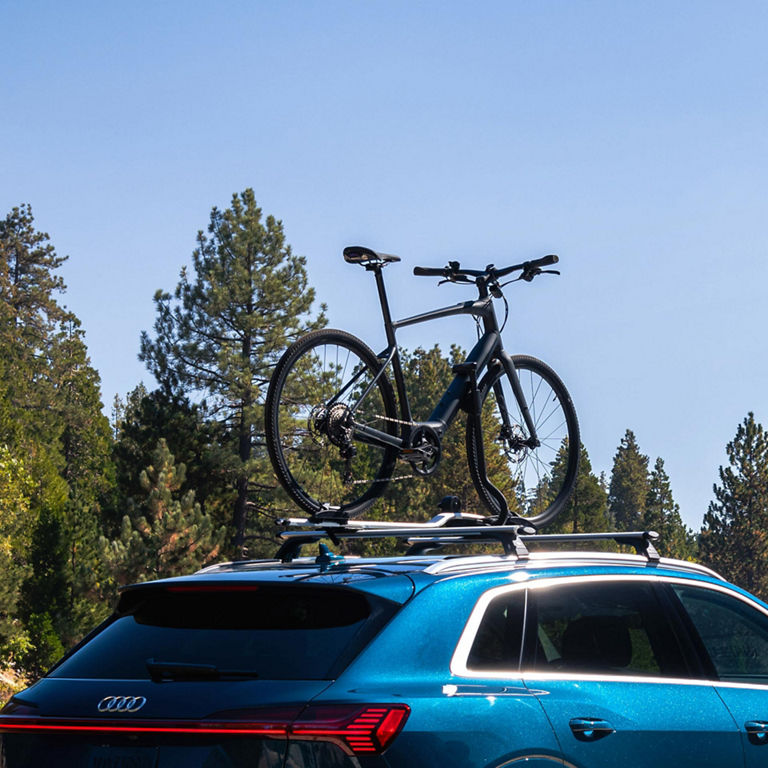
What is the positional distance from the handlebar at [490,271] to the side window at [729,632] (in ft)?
9.63

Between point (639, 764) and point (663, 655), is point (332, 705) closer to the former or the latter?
point (639, 764)

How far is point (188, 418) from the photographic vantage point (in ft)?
171

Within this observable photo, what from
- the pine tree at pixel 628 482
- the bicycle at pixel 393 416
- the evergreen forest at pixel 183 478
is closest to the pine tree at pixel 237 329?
the evergreen forest at pixel 183 478

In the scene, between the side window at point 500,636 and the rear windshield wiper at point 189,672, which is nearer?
the rear windshield wiper at point 189,672

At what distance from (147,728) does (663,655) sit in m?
2.20

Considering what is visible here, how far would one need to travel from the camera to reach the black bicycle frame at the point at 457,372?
6724 mm

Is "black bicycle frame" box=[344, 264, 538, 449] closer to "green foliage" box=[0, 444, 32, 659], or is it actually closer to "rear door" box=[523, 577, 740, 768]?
"rear door" box=[523, 577, 740, 768]

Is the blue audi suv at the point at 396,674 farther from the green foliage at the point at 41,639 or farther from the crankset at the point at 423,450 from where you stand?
the green foliage at the point at 41,639

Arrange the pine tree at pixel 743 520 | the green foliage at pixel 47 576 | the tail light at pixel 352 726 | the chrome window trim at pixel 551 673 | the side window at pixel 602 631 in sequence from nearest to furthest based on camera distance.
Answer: the tail light at pixel 352 726 < the chrome window trim at pixel 551 673 < the side window at pixel 602 631 < the green foliage at pixel 47 576 < the pine tree at pixel 743 520

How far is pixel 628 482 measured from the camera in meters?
134

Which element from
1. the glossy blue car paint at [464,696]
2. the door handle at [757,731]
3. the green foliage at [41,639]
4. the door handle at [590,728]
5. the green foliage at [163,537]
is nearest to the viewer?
the glossy blue car paint at [464,696]

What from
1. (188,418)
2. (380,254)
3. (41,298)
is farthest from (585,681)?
(41,298)

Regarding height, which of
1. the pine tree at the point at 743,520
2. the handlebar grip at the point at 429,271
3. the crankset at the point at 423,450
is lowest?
the pine tree at the point at 743,520

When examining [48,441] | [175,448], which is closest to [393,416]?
[175,448]
